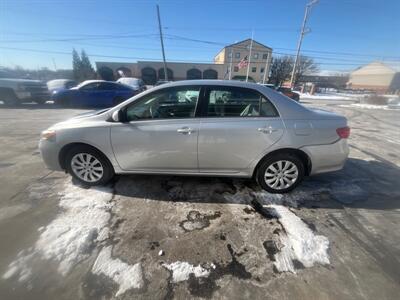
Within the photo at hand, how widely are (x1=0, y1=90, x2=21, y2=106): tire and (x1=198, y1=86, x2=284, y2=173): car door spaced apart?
13.3 m

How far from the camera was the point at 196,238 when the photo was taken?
7.36ft

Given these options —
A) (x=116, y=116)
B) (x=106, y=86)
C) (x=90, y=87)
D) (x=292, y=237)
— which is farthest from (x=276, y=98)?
(x=90, y=87)

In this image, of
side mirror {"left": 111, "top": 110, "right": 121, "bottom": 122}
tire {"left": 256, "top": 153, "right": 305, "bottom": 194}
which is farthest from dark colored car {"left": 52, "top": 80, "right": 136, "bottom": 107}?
tire {"left": 256, "top": 153, "right": 305, "bottom": 194}

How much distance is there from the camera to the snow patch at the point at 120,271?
1.71 m

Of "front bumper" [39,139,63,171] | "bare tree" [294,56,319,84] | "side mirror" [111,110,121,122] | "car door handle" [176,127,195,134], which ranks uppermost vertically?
"bare tree" [294,56,319,84]

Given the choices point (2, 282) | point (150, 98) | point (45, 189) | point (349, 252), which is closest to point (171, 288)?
point (2, 282)

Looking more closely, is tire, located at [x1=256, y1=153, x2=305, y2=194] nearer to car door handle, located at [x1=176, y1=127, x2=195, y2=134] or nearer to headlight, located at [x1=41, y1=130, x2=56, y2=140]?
car door handle, located at [x1=176, y1=127, x2=195, y2=134]

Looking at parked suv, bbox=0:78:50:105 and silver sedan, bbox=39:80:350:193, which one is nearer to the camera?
silver sedan, bbox=39:80:350:193

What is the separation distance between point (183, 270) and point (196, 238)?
0.42 meters

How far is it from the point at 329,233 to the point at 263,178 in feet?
3.41

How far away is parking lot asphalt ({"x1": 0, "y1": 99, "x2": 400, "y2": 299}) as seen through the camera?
1721mm

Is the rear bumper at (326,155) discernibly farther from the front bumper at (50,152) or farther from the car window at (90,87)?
the car window at (90,87)

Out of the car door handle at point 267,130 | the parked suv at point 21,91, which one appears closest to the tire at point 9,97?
the parked suv at point 21,91

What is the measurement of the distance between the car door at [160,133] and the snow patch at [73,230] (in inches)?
26.5
